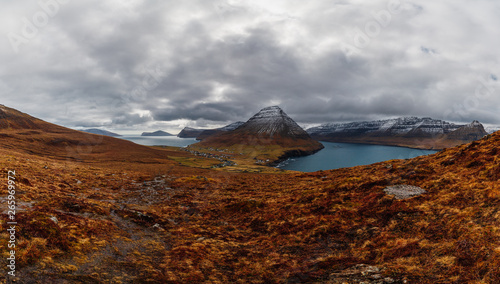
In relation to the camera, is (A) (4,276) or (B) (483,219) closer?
(A) (4,276)

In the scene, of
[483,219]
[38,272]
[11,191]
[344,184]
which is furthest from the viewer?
[344,184]

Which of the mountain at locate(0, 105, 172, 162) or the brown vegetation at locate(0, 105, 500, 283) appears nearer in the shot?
the brown vegetation at locate(0, 105, 500, 283)

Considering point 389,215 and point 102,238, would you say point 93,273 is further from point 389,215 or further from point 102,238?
point 389,215

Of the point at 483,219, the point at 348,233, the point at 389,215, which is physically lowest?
the point at 348,233

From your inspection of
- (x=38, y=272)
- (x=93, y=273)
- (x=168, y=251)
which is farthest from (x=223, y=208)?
(x=38, y=272)

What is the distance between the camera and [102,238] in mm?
11688

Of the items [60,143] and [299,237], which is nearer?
[299,237]

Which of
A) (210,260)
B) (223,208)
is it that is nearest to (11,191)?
(210,260)

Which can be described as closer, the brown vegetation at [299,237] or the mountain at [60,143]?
the brown vegetation at [299,237]

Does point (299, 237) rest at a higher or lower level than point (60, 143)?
lower

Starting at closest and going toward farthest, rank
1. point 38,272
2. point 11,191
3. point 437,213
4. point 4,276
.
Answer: point 4,276 < point 38,272 < point 437,213 < point 11,191

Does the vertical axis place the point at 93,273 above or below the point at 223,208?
above

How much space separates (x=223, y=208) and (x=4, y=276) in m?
17.7

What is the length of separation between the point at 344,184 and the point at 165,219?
18.9 meters
